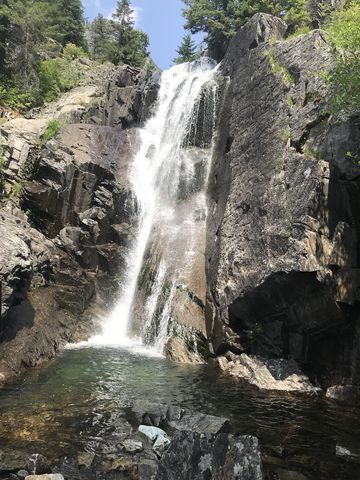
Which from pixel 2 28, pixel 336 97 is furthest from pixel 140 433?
pixel 2 28

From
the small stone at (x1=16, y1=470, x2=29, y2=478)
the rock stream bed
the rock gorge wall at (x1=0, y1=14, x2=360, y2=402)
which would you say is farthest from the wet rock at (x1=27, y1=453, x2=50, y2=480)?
the rock gorge wall at (x1=0, y1=14, x2=360, y2=402)

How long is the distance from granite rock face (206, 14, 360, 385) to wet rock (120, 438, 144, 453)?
8.61 metres

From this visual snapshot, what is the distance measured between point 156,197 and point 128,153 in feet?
18.7

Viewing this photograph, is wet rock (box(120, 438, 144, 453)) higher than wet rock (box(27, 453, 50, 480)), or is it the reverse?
wet rock (box(120, 438, 144, 453))

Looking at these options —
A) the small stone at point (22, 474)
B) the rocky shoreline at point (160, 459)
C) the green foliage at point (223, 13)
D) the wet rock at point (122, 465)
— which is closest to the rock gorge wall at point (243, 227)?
the rocky shoreline at point (160, 459)

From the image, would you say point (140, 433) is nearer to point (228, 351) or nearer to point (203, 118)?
point (228, 351)

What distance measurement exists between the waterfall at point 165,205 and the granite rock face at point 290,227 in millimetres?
2927

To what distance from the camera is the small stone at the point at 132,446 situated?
9.36 meters

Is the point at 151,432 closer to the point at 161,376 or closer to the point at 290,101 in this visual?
the point at 161,376

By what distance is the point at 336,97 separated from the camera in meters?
15.0

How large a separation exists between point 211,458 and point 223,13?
151ft

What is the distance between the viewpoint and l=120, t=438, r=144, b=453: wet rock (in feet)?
30.7

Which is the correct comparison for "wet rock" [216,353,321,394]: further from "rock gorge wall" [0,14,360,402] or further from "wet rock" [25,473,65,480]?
"wet rock" [25,473,65,480]

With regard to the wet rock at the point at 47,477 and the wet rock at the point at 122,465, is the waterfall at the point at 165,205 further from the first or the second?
the wet rock at the point at 47,477
